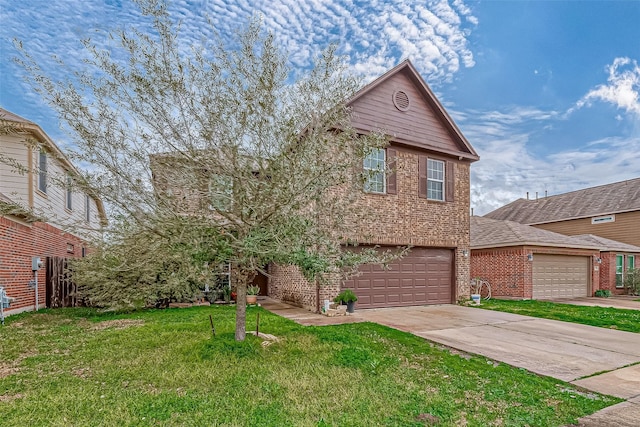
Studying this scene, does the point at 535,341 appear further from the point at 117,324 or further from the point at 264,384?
the point at 117,324

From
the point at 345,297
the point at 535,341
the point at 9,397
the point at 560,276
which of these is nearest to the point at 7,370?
the point at 9,397

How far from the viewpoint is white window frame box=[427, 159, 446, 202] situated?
13.1 m

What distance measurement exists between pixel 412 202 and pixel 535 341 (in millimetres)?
5845

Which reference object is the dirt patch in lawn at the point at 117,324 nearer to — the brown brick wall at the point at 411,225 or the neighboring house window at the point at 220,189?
the brown brick wall at the point at 411,225

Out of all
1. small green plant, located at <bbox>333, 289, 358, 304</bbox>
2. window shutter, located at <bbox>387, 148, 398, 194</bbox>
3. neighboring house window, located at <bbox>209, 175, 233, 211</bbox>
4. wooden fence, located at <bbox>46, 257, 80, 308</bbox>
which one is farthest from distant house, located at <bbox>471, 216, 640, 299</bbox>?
wooden fence, located at <bbox>46, 257, 80, 308</bbox>

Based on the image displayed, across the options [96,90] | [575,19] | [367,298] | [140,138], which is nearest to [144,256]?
[140,138]

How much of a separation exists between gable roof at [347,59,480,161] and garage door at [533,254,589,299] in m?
6.33

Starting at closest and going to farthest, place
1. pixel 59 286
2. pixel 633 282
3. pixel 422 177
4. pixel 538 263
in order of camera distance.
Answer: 1. pixel 59 286
2. pixel 422 177
3. pixel 538 263
4. pixel 633 282

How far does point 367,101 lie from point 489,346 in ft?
26.3

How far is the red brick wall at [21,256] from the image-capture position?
30.9 feet

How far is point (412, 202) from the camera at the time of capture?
12.5 m

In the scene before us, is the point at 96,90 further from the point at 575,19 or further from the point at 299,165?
the point at 575,19

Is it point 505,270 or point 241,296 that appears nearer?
point 241,296

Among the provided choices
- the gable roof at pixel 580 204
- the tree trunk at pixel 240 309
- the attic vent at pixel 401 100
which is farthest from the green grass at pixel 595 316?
the gable roof at pixel 580 204
